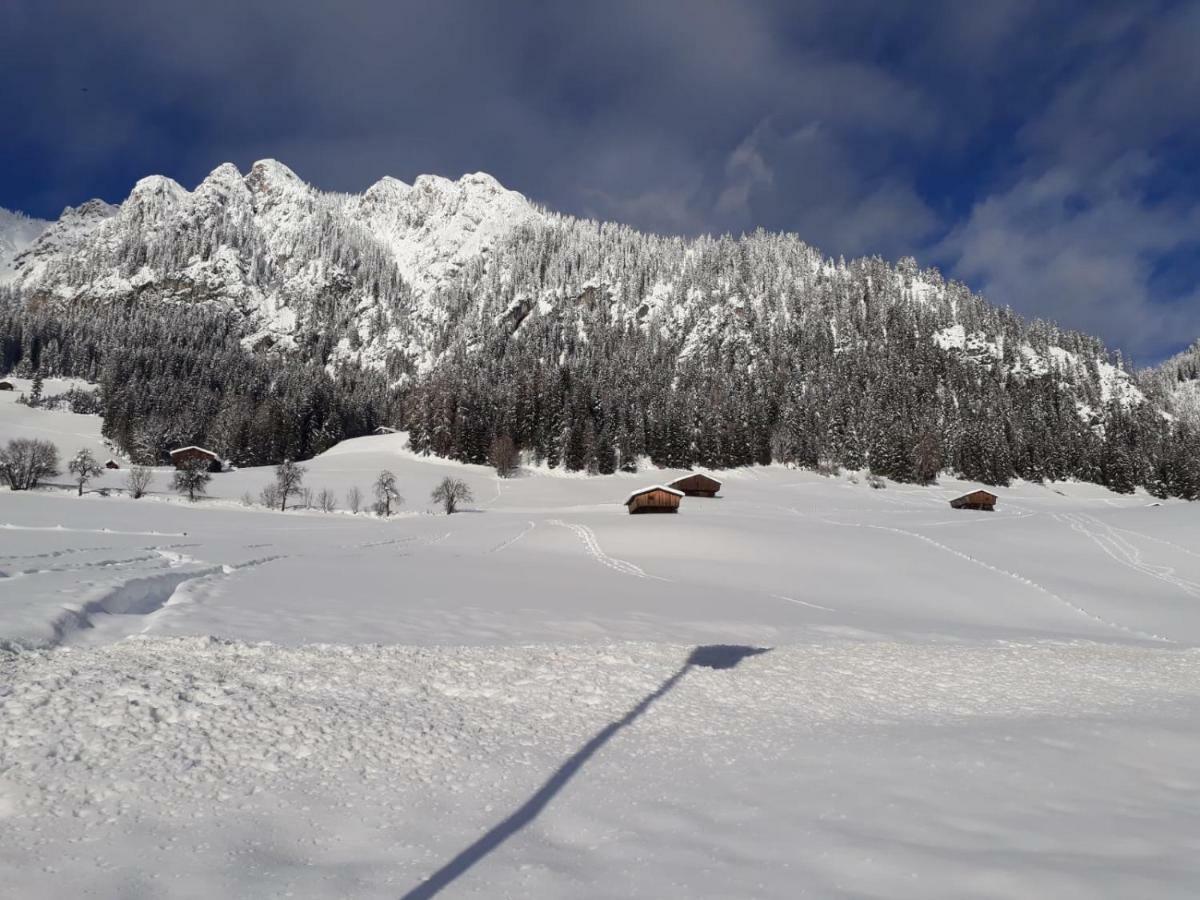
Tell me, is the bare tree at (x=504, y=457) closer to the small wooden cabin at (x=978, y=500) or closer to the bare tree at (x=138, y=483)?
the bare tree at (x=138, y=483)

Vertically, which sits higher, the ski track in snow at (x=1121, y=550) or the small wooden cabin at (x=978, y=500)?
the small wooden cabin at (x=978, y=500)

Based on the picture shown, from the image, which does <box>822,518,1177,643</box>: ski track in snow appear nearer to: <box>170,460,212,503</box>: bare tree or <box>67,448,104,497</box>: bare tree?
<box>170,460,212,503</box>: bare tree

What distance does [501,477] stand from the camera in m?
104

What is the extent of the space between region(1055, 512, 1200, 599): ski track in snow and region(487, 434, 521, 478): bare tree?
2962 inches

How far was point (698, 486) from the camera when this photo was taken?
8669cm

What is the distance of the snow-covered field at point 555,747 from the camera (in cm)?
492

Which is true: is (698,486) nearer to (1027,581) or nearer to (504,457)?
(504,457)

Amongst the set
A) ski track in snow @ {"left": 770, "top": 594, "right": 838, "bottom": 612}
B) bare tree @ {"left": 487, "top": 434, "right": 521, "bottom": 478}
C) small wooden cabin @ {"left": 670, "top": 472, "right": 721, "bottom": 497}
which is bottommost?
ski track in snow @ {"left": 770, "top": 594, "right": 838, "bottom": 612}

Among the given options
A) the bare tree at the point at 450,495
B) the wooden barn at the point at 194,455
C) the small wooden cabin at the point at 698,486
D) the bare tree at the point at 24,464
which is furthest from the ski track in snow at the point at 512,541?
the wooden barn at the point at 194,455

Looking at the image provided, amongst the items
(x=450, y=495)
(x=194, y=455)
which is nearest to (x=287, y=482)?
(x=450, y=495)

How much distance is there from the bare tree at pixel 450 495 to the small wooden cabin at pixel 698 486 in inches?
1124

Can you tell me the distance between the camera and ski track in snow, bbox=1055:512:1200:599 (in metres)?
36.3

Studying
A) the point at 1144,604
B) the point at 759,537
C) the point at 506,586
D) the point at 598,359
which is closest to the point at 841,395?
the point at 598,359

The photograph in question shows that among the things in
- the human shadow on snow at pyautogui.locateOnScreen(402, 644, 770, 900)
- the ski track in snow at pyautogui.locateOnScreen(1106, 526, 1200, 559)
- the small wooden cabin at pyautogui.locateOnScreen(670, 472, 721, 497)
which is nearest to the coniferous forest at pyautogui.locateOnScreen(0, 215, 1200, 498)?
the small wooden cabin at pyautogui.locateOnScreen(670, 472, 721, 497)
